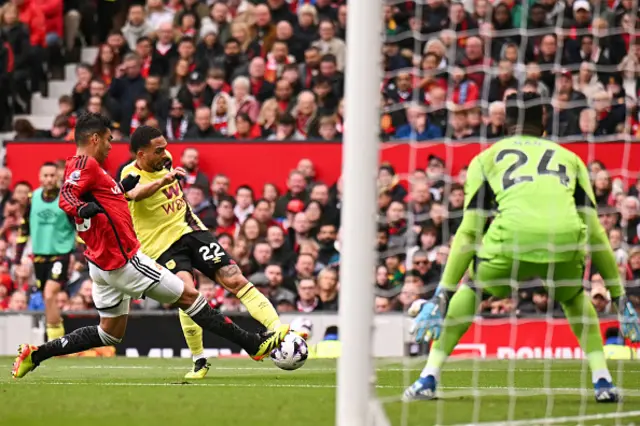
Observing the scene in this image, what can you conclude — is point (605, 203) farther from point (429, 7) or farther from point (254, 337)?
point (254, 337)

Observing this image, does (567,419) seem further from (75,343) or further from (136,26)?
(136,26)

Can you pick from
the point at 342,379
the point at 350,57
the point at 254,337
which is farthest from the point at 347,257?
the point at 254,337

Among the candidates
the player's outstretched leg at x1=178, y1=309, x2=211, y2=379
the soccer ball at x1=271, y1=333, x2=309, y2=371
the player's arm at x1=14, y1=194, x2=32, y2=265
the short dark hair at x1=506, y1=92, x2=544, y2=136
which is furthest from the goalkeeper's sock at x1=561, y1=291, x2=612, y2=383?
the player's arm at x1=14, y1=194, x2=32, y2=265

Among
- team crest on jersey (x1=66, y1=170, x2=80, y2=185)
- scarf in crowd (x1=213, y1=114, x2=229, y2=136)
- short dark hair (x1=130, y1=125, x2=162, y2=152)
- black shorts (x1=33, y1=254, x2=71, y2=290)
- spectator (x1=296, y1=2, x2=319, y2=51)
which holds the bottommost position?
black shorts (x1=33, y1=254, x2=71, y2=290)

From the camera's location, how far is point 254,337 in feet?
31.4

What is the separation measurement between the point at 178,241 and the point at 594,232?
147 inches

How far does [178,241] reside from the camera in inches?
411

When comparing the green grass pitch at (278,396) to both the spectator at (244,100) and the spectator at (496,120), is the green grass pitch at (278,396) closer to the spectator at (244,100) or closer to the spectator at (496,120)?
the spectator at (496,120)

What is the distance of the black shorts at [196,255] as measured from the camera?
10.3m

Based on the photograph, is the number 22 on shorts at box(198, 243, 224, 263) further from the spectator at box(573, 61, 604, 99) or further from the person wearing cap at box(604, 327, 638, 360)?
the spectator at box(573, 61, 604, 99)

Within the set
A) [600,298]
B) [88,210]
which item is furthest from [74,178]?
[600,298]

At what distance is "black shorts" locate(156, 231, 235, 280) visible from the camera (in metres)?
10.3

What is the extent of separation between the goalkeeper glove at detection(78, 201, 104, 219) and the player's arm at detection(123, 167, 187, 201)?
65cm

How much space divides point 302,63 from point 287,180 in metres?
2.00
